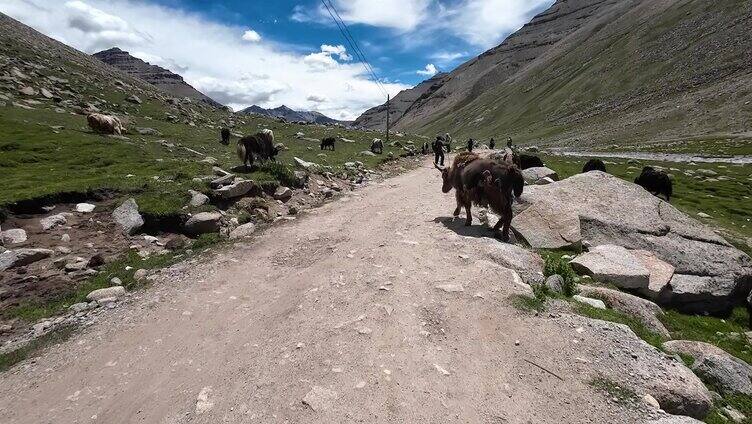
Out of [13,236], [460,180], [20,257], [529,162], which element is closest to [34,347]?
[20,257]

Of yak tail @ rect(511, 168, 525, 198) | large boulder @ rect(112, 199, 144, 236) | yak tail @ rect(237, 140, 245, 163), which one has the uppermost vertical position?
yak tail @ rect(237, 140, 245, 163)

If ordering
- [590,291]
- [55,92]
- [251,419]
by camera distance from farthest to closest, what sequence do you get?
[55,92]
[590,291]
[251,419]

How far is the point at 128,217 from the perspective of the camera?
1204 centimetres

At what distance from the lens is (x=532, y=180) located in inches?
786

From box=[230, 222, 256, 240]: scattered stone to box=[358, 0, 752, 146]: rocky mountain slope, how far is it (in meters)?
70.2

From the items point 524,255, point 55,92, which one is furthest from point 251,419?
point 55,92

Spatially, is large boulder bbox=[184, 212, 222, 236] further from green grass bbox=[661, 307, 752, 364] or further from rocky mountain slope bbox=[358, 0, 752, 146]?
rocky mountain slope bbox=[358, 0, 752, 146]

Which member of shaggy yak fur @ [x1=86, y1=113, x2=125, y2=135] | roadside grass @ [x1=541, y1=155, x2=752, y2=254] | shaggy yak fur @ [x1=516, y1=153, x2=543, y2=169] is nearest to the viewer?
roadside grass @ [x1=541, y1=155, x2=752, y2=254]

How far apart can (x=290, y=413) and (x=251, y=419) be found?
0.49 metres

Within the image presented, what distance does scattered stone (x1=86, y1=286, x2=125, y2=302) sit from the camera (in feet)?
27.6

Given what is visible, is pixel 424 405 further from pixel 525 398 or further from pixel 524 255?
pixel 524 255

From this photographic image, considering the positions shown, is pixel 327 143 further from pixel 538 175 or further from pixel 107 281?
pixel 107 281

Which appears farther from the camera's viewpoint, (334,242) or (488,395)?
(334,242)

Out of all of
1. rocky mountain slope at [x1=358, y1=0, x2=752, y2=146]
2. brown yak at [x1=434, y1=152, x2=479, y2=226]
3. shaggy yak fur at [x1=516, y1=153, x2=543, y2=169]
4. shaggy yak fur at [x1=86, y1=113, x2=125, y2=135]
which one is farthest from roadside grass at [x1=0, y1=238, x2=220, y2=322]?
rocky mountain slope at [x1=358, y1=0, x2=752, y2=146]
